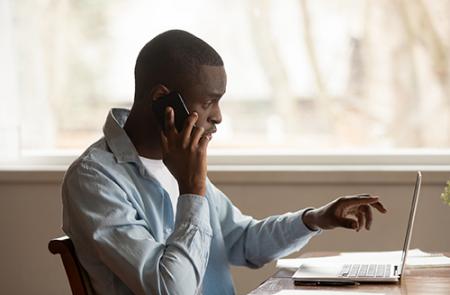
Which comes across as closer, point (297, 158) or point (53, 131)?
point (297, 158)

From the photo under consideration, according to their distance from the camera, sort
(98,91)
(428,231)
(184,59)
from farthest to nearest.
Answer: (98,91) → (428,231) → (184,59)

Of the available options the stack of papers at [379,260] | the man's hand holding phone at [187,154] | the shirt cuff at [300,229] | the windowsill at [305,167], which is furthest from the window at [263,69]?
the man's hand holding phone at [187,154]

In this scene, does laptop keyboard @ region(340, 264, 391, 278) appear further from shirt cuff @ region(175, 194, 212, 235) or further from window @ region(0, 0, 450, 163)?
window @ region(0, 0, 450, 163)

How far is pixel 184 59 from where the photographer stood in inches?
73.2

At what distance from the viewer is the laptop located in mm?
1831

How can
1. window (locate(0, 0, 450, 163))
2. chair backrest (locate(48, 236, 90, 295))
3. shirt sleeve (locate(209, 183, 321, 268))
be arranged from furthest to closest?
window (locate(0, 0, 450, 163))
shirt sleeve (locate(209, 183, 321, 268))
chair backrest (locate(48, 236, 90, 295))

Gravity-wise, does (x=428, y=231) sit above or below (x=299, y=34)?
below

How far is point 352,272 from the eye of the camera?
192 centimetres

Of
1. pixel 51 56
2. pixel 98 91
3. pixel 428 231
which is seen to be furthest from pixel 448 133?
pixel 51 56

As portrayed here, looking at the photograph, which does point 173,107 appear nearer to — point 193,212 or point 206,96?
point 206,96

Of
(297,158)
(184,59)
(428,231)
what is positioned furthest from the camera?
(297,158)

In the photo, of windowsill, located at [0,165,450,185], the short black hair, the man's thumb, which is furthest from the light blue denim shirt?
windowsill, located at [0,165,450,185]

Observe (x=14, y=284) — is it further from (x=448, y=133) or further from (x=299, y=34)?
(x=448, y=133)

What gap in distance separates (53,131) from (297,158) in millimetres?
1070
